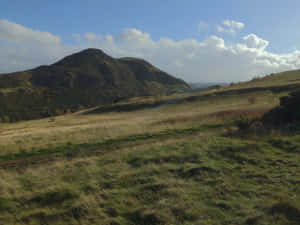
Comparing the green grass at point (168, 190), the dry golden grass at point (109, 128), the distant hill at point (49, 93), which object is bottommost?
the green grass at point (168, 190)

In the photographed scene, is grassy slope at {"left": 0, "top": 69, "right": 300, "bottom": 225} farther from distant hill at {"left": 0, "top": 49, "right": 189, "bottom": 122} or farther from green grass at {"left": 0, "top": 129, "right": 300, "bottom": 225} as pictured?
distant hill at {"left": 0, "top": 49, "right": 189, "bottom": 122}

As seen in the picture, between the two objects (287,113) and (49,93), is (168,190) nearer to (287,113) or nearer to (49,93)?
(287,113)

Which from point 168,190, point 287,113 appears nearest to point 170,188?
point 168,190

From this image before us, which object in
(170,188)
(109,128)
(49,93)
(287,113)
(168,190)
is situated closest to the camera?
(168,190)

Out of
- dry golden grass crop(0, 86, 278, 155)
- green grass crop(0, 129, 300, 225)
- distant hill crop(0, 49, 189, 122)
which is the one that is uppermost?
distant hill crop(0, 49, 189, 122)

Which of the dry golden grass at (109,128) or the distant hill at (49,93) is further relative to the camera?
the distant hill at (49,93)

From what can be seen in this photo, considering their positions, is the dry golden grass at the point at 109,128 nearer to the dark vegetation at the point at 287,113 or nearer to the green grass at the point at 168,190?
the dark vegetation at the point at 287,113

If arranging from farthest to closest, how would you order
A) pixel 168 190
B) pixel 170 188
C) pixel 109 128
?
pixel 109 128 < pixel 170 188 < pixel 168 190

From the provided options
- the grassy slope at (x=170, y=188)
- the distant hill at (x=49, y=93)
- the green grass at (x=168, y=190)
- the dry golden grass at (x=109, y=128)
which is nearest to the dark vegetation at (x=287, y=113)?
the dry golden grass at (x=109, y=128)

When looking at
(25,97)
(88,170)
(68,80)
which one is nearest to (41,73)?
(68,80)

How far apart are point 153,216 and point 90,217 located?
1.63 metres

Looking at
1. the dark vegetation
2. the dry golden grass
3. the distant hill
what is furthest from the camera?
the distant hill

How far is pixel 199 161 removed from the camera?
8406 mm

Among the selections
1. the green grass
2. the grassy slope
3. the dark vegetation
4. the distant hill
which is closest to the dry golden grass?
the dark vegetation
